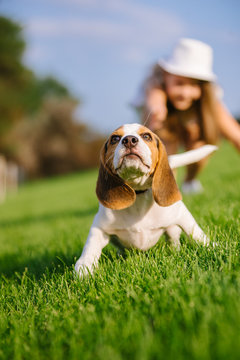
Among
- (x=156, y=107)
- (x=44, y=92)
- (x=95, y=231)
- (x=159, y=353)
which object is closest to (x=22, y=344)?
(x=159, y=353)

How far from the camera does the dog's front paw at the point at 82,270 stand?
2.26 m

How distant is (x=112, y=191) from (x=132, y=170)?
8.3 inches

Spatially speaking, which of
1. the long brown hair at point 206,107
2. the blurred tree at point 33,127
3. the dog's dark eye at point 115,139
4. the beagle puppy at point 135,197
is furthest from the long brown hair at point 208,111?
the blurred tree at point 33,127

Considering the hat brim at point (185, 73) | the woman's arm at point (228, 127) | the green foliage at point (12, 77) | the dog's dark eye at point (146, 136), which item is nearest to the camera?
the dog's dark eye at point (146, 136)

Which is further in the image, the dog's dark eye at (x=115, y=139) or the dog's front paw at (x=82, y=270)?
the dog's dark eye at (x=115, y=139)

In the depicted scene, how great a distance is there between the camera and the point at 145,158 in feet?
7.84

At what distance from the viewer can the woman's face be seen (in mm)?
4379

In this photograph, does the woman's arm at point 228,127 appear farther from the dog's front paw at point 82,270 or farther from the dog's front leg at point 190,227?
the dog's front paw at point 82,270

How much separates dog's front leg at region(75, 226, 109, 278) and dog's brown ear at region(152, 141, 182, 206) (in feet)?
1.61

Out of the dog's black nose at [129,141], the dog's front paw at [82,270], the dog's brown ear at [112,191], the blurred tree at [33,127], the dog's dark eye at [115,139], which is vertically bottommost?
the blurred tree at [33,127]

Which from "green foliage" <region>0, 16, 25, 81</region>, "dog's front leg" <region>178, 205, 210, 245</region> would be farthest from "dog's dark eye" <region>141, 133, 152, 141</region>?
"green foliage" <region>0, 16, 25, 81</region>

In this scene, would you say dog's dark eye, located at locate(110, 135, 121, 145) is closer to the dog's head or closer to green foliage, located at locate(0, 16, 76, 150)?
the dog's head

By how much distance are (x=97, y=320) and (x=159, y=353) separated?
434 millimetres

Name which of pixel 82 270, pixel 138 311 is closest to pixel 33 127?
pixel 82 270
